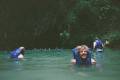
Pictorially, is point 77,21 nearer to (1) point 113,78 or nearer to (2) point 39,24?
(2) point 39,24

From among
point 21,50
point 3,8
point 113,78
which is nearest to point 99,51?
point 21,50

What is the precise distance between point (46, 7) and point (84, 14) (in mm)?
4343

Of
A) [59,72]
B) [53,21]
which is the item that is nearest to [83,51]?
[59,72]

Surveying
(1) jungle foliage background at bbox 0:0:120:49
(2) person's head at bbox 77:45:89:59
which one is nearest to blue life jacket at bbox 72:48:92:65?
(2) person's head at bbox 77:45:89:59

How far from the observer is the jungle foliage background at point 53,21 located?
4556cm

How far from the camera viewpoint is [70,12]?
4597 cm

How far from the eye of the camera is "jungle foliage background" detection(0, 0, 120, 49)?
4556cm

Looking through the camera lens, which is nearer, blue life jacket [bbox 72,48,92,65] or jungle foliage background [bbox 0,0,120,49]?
blue life jacket [bbox 72,48,92,65]

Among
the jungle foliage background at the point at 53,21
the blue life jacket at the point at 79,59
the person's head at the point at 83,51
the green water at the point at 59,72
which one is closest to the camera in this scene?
the green water at the point at 59,72

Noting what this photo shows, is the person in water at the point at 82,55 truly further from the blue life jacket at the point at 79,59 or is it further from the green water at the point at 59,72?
the green water at the point at 59,72

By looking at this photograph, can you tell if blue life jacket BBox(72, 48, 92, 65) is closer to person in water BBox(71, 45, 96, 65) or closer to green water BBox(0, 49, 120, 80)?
person in water BBox(71, 45, 96, 65)

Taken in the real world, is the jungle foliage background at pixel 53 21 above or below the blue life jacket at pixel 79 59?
above

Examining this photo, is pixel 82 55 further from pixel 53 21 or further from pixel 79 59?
pixel 53 21

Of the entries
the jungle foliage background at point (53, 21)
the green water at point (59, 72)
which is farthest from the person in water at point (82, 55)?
the jungle foliage background at point (53, 21)
